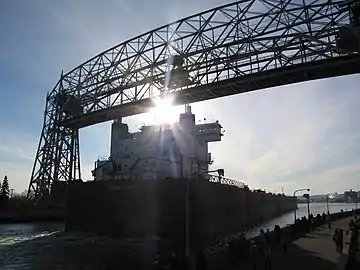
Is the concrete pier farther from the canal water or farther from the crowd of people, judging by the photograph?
the canal water

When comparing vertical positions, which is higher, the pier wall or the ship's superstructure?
the ship's superstructure

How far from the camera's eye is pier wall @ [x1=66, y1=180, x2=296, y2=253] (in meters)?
30.8

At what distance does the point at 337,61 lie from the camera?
28.0m

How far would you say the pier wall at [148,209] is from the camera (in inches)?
1214

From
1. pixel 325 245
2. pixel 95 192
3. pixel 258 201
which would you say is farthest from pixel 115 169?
pixel 258 201

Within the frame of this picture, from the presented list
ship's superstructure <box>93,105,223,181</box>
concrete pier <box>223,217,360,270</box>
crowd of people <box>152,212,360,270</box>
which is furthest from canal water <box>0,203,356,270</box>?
ship's superstructure <box>93,105,223,181</box>

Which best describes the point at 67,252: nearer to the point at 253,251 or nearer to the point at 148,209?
the point at 148,209

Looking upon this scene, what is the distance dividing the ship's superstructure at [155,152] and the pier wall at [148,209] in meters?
3.15

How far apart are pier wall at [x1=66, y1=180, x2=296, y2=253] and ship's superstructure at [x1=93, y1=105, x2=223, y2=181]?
3.15m

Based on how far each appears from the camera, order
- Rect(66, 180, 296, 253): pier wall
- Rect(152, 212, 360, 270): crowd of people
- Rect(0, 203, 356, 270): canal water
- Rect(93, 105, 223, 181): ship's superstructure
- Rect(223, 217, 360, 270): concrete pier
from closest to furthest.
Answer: Rect(152, 212, 360, 270): crowd of people → Rect(223, 217, 360, 270): concrete pier → Rect(0, 203, 356, 270): canal water → Rect(66, 180, 296, 253): pier wall → Rect(93, 105, 223, 181): ship's superstructure

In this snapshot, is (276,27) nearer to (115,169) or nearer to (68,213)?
(115,169)

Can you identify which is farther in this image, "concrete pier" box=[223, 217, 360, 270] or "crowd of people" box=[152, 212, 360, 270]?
"concrete pier" box=[223, 217, 360, 270]

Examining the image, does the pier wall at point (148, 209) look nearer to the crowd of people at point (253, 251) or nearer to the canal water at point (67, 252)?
the canal water at point (67, 252)

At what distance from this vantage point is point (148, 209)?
31922mm
